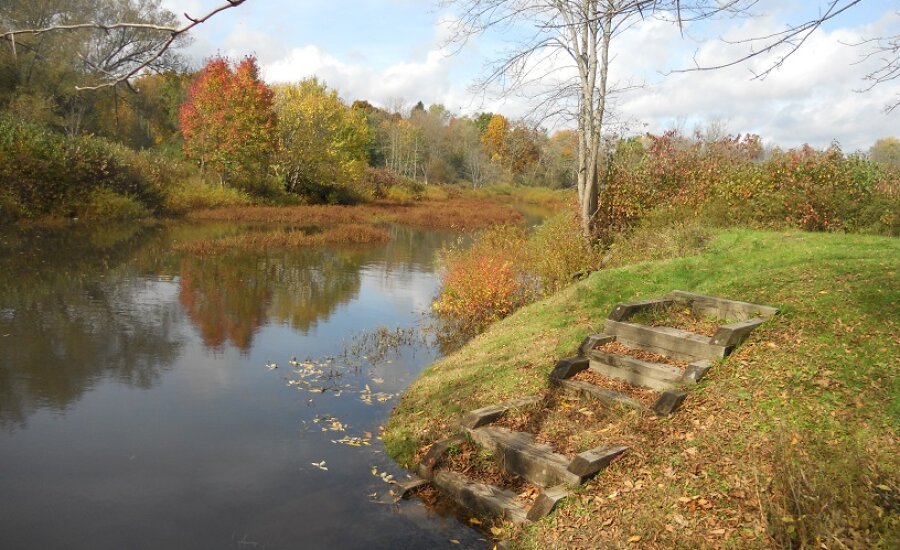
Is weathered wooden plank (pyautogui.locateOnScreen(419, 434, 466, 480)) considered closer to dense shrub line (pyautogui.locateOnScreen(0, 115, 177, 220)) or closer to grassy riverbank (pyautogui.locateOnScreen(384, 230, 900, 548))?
grassy riverbank (pyautogui.locateOnScreen(384, 230, 900, 548))

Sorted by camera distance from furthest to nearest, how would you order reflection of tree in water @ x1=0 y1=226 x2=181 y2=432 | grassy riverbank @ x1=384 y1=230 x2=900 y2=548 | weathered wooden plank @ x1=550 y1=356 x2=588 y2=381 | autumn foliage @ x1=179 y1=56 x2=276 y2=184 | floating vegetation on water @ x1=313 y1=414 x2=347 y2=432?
autumn foliage @ x1=179 y1=56 x2=276 y2=184, reflection of tree in water @ x1=0 y1=226 x2=181 y2=432, floating vegetation on water @ x1=313 y1=414 x2=347 y2=432, weathered wooden plank @ x1=550 y1=356 x2=588 y2=381, grassy riverbank @ x1=384 y1=230 x2=900 y2=548

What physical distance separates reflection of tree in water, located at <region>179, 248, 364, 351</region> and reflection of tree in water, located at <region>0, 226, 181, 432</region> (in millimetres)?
765

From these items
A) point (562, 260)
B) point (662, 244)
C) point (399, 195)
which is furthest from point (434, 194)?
point (662, 244)

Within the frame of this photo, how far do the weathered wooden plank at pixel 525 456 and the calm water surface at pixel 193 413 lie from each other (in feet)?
2.40

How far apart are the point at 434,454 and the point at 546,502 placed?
1.54 metres

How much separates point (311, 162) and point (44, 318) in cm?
2874

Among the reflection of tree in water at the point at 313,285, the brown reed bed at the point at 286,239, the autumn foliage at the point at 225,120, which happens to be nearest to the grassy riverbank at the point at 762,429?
the reflection of tree in water at the point at 313,285

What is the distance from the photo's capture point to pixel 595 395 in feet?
21.1

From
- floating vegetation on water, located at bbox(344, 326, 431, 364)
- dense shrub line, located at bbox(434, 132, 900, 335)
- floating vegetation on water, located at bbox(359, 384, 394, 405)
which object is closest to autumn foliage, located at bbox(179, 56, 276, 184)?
dense shrub line, located at bbox(434, 132, 900, 335)

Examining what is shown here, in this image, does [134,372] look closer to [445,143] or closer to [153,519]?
[153,519]

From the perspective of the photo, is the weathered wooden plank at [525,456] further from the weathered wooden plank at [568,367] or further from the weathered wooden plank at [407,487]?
the weathered wooden plank at [568,367]

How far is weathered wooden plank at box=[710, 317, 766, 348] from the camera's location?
6.22m

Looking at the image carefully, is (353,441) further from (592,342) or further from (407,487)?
(592,342)

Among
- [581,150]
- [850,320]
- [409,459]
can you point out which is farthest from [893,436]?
[581,150]
